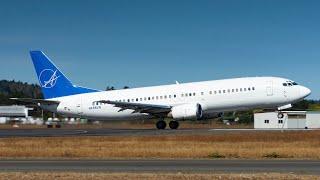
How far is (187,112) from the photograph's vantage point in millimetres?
53469

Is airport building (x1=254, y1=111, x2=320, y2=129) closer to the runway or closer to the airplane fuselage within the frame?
the airplane fuselage

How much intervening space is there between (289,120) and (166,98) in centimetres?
2422

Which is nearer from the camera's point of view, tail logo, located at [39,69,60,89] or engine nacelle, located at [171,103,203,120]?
engine nacelle, located at [171,103,203,120]

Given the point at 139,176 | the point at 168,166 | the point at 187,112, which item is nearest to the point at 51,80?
the point at 187,112

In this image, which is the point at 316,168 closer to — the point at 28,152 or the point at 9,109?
the point at 28,152

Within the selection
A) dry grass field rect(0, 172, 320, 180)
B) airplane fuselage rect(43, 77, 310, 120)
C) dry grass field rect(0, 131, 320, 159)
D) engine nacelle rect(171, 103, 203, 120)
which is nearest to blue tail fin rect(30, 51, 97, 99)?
airplane fuselage rect(43, 77, 310, 120)

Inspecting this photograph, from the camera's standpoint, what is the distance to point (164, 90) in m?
57.0

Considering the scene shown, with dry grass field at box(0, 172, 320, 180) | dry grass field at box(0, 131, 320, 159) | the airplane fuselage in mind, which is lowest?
dry grass field at box(0, 172, 320, 180)

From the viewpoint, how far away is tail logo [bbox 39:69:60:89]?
61781 millimetres

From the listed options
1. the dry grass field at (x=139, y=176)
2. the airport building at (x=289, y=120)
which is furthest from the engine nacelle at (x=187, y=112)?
the dry grass field at (x=139, y=176)

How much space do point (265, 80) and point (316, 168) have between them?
1347 inches

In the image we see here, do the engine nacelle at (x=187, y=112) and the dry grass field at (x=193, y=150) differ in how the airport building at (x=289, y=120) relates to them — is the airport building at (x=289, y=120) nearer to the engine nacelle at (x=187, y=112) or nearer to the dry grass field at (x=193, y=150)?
the engine nacelle at (x=187, y=112)

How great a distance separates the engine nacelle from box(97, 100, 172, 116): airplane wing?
44.4 inches

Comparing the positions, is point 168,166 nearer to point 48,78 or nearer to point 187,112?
point 187,112
